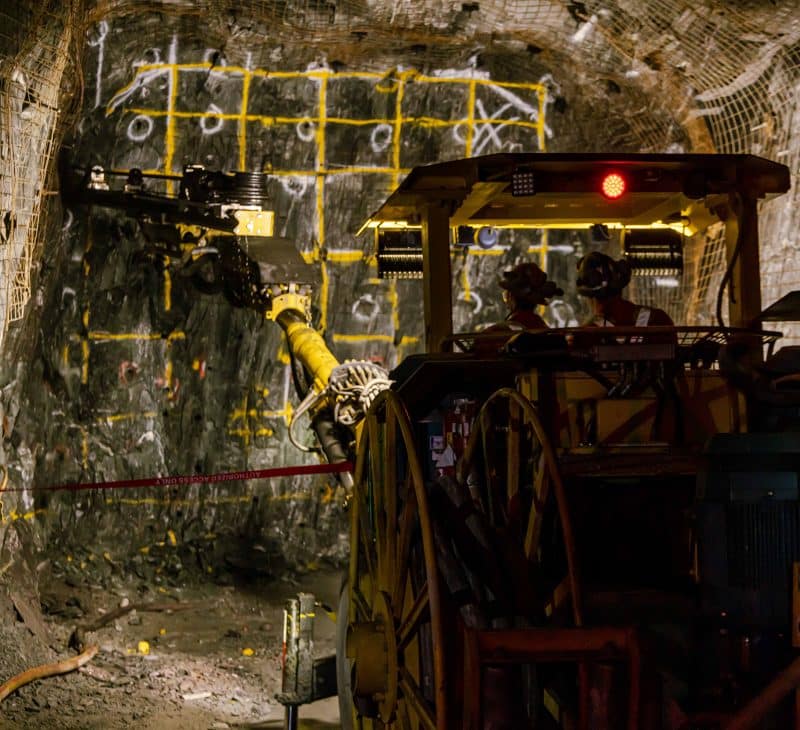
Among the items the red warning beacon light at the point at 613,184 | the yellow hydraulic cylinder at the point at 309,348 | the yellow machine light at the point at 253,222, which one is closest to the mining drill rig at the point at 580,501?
the red warning beacon light at the point at 613,184

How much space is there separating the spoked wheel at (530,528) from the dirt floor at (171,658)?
319 centimetres

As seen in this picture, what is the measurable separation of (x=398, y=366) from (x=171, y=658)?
4271mm

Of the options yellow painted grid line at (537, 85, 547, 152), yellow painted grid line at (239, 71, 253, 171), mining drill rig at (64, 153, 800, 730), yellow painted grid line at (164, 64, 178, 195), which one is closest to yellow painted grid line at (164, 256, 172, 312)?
yellow painted grid line at (164, 64, 178, 195)

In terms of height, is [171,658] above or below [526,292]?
below

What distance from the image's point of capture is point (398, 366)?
5.74 metres

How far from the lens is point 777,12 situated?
30.7 ft

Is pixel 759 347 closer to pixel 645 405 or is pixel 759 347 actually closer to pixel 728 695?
pixel 645 405

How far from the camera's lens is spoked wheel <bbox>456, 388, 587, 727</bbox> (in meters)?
3.23

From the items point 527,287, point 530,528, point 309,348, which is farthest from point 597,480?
point 309,348

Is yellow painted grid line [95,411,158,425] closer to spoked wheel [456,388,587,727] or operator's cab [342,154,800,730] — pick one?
operator's cab [342,154,800,730]

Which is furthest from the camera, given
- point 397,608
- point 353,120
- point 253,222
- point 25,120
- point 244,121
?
point 353,120

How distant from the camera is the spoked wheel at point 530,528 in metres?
3.23

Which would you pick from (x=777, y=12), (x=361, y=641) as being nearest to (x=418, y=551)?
(x=361, y=641)

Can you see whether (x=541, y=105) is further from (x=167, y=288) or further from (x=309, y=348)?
(x=167, y=288)
